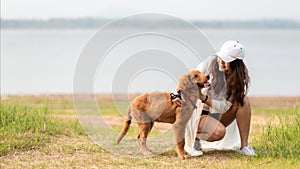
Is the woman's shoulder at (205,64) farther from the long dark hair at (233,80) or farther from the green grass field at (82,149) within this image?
the green grass field at (82,149)

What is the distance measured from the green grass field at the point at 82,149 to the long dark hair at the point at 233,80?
66 centimetres

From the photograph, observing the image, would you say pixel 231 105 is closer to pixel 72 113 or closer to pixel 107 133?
pixel 107 133

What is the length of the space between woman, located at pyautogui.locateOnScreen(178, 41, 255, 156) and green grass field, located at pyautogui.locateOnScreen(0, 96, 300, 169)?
27 centimetres

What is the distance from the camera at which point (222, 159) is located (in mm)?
6414

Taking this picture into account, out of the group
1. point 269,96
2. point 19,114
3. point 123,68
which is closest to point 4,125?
point 19,114

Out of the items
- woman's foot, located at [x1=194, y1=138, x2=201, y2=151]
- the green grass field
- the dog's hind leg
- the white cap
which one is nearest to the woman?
the white cap

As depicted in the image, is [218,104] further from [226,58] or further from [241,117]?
[226,58]

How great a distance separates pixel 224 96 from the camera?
6398 mm

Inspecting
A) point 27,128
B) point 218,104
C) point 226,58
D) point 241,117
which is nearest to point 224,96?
point 218,104

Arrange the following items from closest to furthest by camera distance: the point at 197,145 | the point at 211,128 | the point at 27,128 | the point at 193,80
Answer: the point at 193,80 < the point at 211,128 < the point at 197,145 < the point at 27,128

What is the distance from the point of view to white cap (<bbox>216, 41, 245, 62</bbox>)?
246 inches

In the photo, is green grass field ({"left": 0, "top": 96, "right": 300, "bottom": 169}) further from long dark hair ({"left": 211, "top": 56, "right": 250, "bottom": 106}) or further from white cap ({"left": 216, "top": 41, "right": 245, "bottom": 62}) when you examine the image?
white cap ({"left": 216, "top": 41, "right": 245, "bottom": 62})

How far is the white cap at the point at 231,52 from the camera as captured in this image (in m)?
6.25

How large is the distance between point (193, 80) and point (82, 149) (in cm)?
154
